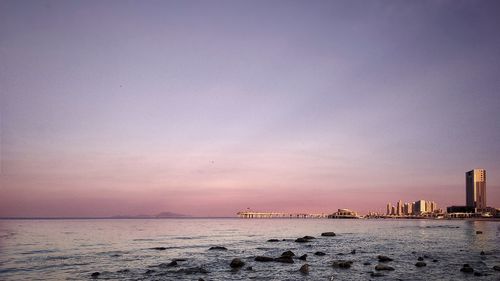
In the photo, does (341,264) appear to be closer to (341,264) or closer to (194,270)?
(341,264)

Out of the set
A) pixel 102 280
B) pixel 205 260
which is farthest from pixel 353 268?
pixel 102 280

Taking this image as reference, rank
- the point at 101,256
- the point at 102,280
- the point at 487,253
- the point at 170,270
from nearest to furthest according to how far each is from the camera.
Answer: the point at 102,280
the point at 170,270
the point at 101,256
the point at 487,253

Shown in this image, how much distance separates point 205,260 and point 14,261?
80.9ft

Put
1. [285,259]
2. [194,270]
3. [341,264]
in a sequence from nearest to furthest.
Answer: [194,270] → [341,264] → [285,259]

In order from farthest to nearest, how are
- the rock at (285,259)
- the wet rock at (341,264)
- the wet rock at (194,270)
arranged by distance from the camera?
the rock at (285,259) < the wet rock at (341,264) < the wet rock at (194,270)

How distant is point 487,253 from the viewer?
186 ft

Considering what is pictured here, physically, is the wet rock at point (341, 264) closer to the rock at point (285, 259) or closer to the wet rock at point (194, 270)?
the rock at point (285, 259)

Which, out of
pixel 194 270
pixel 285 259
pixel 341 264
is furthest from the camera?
pixel 285 259

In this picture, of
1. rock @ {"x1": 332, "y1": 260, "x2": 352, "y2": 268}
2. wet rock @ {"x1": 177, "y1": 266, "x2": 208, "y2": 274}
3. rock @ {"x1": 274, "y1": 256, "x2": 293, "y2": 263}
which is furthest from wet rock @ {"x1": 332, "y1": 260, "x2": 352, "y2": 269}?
wet rock @ {"x1": 177, "y1": 266, "x2": 208, "y2": 274}

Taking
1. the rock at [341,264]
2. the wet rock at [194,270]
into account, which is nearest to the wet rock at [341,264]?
the rock at [341,264]

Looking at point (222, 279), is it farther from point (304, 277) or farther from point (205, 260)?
point (205, 260)

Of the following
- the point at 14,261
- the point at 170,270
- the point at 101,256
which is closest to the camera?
the point at 170,270

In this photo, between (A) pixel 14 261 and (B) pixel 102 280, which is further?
(A) pixel 14 261

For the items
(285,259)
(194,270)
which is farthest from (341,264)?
(194,270)
